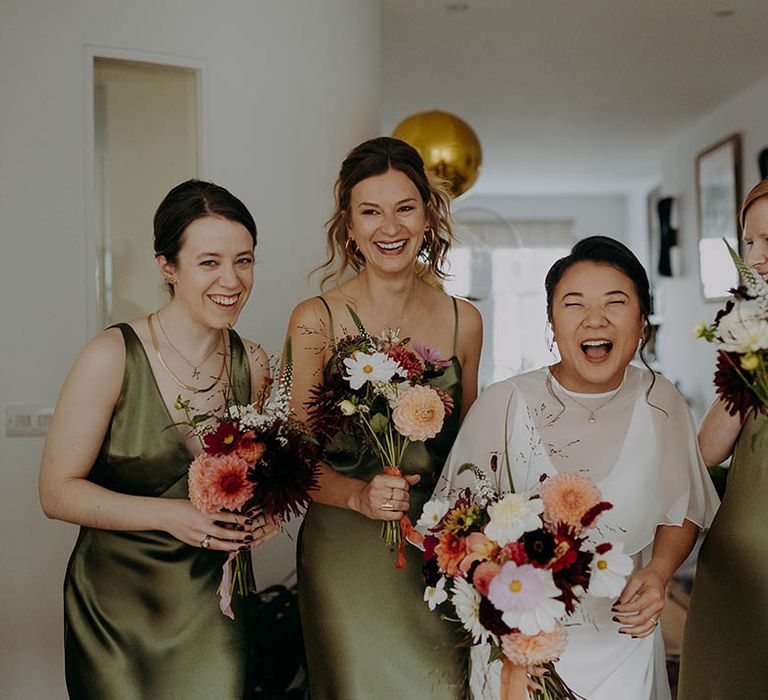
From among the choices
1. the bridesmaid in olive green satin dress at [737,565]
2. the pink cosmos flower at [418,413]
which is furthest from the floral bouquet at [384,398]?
the bridesmaid in olive green satin dress at [737,565]

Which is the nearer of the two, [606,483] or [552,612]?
[552,612]

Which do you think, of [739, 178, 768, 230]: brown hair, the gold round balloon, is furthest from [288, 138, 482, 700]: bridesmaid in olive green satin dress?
the gold round balloon

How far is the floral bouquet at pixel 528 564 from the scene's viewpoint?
5.11 feet

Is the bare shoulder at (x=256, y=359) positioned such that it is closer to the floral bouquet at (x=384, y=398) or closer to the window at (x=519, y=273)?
the floral bouquet at (x=384, y=398)

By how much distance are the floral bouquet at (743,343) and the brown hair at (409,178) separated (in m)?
0.93

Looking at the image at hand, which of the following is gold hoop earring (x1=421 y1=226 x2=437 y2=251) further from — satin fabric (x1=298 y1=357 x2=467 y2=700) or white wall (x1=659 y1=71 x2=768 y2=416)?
white wall (x1=659 y1=71 x2=768 y2=416)

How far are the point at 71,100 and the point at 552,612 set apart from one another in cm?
261

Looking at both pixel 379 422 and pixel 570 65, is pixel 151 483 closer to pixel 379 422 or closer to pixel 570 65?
pixel 379 422

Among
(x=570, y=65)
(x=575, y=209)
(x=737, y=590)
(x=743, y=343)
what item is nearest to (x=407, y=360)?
(x=743, y=343)

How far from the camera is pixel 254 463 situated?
1.83m

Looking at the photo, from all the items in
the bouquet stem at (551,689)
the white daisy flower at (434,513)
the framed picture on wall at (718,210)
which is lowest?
the bouquet stem at (551,689)

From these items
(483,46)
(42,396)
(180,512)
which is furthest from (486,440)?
(483,46)

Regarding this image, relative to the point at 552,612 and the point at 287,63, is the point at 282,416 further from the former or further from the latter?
the point at 287,63

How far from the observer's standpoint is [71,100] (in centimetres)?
327
